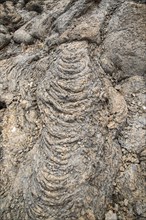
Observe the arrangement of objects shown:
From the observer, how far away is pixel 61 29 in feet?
17.7

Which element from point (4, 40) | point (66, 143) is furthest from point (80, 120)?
point (4, 40)

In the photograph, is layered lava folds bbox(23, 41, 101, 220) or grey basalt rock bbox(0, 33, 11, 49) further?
grey basalt rock bbox(0, 33, 11, 49)

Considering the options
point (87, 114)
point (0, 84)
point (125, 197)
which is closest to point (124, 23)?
point (87, 114)

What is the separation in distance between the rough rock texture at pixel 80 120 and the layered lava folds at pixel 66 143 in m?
0.01

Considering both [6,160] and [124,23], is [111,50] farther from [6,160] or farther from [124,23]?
[6,160]

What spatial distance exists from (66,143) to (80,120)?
0.43 meters

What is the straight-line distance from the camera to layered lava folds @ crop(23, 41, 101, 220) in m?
3.81

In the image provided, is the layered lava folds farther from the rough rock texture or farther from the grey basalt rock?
the grey basalt rock

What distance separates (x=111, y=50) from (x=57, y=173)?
2.44m

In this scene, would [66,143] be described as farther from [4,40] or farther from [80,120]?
[4,40]

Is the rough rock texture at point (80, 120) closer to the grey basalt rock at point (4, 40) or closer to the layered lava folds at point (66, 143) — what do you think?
the layered lava folds at point (66, 143)

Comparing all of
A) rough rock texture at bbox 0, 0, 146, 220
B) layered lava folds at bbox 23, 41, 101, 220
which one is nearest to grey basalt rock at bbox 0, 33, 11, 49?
rough rock texture at bbox 0, 0, 146, 220

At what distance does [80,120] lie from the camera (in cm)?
418

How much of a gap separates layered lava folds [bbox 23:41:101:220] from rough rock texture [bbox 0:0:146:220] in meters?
0.01
